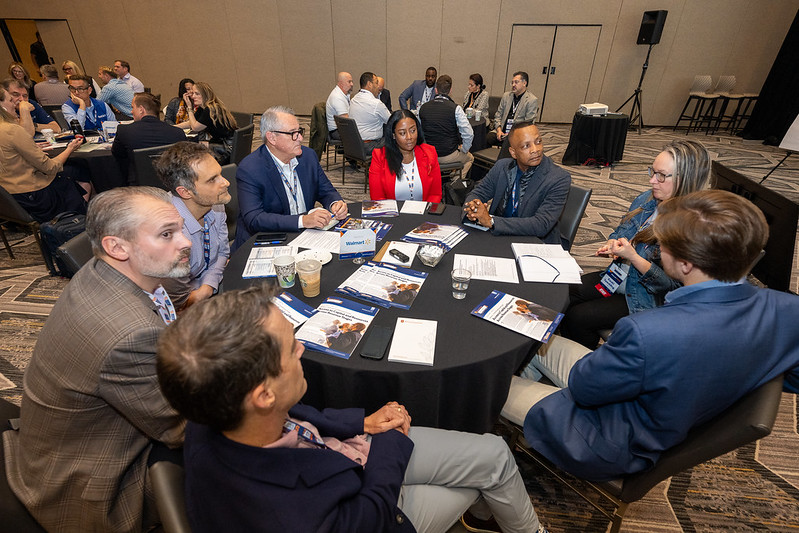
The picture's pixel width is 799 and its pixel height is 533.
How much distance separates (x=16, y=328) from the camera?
115 inches

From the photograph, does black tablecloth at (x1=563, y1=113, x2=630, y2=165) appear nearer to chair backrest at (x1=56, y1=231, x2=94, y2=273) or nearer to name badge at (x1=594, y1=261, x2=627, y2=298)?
name badge at (x1=594, y1=261, x2=627, y2=298)

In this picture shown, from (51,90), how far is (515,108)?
857 cm

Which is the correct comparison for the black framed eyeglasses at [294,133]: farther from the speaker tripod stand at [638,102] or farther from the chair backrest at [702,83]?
the chair backrest at [702,83]

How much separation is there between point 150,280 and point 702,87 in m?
12.4

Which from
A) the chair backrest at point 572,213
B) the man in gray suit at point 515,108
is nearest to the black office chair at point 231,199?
the chair backrest at point 572,213

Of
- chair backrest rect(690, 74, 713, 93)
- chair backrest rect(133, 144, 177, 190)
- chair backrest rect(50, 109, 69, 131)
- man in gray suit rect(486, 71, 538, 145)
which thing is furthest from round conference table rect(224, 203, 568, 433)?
chair backrest rect(690, 74, 713, 93)

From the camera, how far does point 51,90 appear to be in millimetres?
6867

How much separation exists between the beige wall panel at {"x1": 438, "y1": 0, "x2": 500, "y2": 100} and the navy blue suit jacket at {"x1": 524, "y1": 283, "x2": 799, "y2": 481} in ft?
34.0

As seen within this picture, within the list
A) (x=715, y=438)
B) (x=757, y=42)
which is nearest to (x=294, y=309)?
(x=715, y=438)

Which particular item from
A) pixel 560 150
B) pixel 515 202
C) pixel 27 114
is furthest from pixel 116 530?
pixel 560 150

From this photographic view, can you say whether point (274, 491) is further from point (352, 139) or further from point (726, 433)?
point (352, 139)

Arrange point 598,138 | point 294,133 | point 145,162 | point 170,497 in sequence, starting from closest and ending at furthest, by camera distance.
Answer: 1. point 170,497
2. point 294,133
3. point 145,162
4. point 598,138

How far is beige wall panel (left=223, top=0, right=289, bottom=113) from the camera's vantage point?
32.6 feet

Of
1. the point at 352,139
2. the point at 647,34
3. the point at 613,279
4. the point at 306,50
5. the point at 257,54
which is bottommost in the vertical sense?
the point at 613,279
